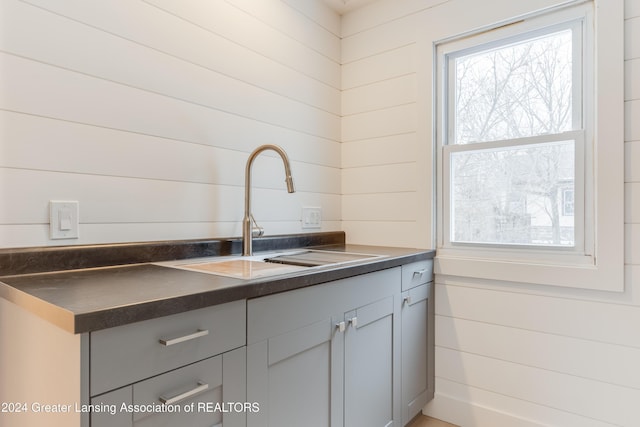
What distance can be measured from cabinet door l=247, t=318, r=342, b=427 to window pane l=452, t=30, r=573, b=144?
1361 mm

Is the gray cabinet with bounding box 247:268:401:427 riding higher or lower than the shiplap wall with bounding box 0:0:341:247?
lower

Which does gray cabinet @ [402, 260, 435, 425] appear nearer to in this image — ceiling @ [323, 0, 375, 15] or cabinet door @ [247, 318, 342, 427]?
cabinet door @ [247, 318, 342, 427]

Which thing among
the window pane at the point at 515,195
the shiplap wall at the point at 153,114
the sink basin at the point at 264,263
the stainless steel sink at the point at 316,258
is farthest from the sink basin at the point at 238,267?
the window pane at the point at 515,195

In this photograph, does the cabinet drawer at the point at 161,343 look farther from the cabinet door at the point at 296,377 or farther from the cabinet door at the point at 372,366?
the cabinet door at the point at 372,366

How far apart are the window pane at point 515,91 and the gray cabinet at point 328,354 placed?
0.94 m

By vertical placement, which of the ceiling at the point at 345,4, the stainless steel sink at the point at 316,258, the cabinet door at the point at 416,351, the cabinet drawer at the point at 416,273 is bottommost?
the cabinet door at the point at 416,351

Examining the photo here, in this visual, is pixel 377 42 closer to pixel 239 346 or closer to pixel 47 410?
pixel 239 346

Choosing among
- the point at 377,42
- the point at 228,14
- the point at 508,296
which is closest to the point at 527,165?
the point at 508,296

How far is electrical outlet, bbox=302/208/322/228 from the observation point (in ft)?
6.97

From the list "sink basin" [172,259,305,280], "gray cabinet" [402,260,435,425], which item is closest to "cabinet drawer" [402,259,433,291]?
"gray cabinet" [402,260,435,425]

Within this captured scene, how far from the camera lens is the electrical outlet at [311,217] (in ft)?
6.97

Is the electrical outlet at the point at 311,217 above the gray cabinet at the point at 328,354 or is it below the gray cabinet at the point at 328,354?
above

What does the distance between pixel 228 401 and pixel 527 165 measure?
168 cm

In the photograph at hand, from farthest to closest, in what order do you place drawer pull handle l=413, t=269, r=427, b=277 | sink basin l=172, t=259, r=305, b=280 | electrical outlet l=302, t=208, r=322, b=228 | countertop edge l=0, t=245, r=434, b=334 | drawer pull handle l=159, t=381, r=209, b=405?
electrical outlet l=302, t=208, r=322, b=228 < drawer pull handle l=413, t=269, r=427, b=277 < sink basin l=172, t=259, r=305, b=280 < drawer pull handle l=159, t=381, r=209, b=405 < countertop edge l=0, t=245, r=434, b=334
